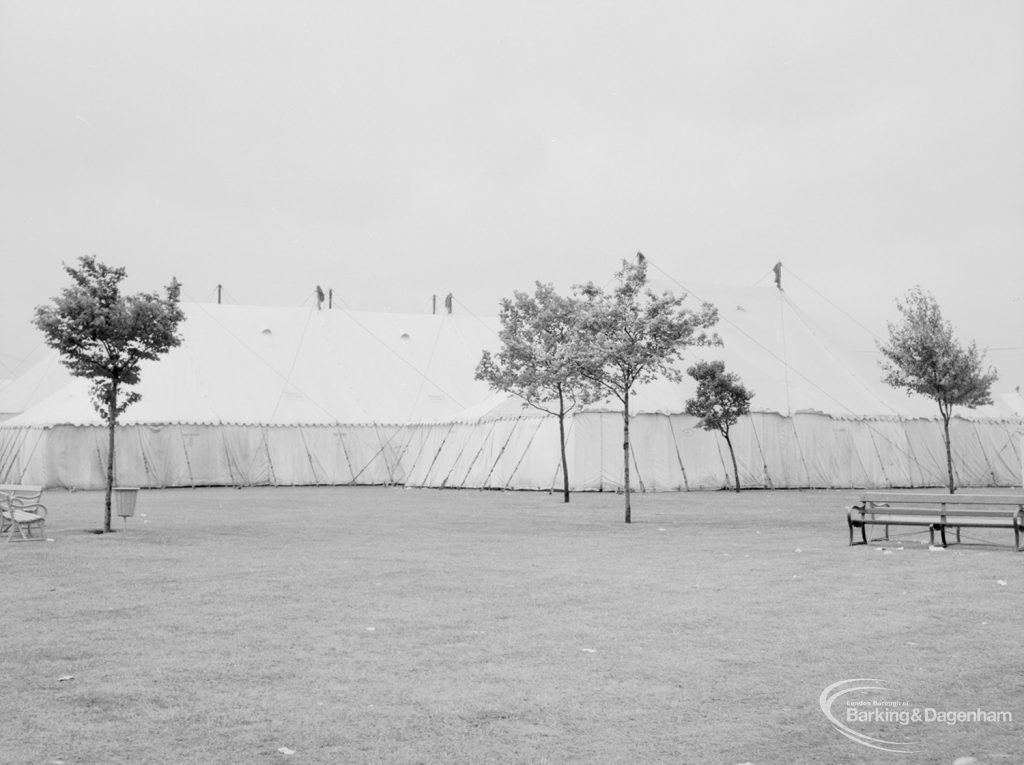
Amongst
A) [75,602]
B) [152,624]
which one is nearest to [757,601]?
[152,624]

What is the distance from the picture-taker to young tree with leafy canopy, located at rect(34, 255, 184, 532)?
693 inches

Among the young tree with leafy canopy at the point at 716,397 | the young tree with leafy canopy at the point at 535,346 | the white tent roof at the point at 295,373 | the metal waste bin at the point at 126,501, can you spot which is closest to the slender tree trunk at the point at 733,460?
the young tree with leafy canopy at the point at 716,397

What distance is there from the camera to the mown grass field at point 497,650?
5188 millimetres

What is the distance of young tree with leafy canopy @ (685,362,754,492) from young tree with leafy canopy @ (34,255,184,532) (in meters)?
20.3

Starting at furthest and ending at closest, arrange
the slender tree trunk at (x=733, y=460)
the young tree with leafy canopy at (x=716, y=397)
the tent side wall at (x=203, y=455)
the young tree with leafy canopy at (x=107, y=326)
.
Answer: the tent side wall at (x=203, y=455) → the young tree with leafy canopy at (x=716, y=397) → the slender tree trunk at (x=733, y=460) → the young tree with leafy canopy at (x=107, y=326)

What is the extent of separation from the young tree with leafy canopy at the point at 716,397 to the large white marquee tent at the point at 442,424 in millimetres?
1344

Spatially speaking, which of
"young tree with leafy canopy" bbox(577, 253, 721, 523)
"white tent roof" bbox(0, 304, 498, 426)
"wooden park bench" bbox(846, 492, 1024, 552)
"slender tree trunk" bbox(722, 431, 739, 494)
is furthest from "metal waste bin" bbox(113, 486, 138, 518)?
"white tent roof" bbox(0, 304, 498, 426)

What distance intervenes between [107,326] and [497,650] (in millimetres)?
12894

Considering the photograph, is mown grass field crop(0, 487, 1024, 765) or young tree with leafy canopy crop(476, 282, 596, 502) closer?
mown grass field crop(0, 487, 1024, 765)

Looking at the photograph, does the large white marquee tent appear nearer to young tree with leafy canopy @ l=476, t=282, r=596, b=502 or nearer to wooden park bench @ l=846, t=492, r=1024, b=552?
young tree with leafy canopy @ l=476, t=282, r=596, b=502

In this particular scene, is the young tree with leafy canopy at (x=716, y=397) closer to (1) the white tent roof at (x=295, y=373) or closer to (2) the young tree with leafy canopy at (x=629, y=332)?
(2) the young tree with leafy canopy at (x=629, y=332)

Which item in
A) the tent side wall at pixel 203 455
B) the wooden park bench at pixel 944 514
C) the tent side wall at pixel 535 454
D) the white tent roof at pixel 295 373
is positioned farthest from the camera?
the white tent roof at pixel 295 373

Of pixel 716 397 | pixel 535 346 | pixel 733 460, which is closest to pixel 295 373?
pixel 535 346

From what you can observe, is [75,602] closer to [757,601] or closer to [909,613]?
[757,601]
